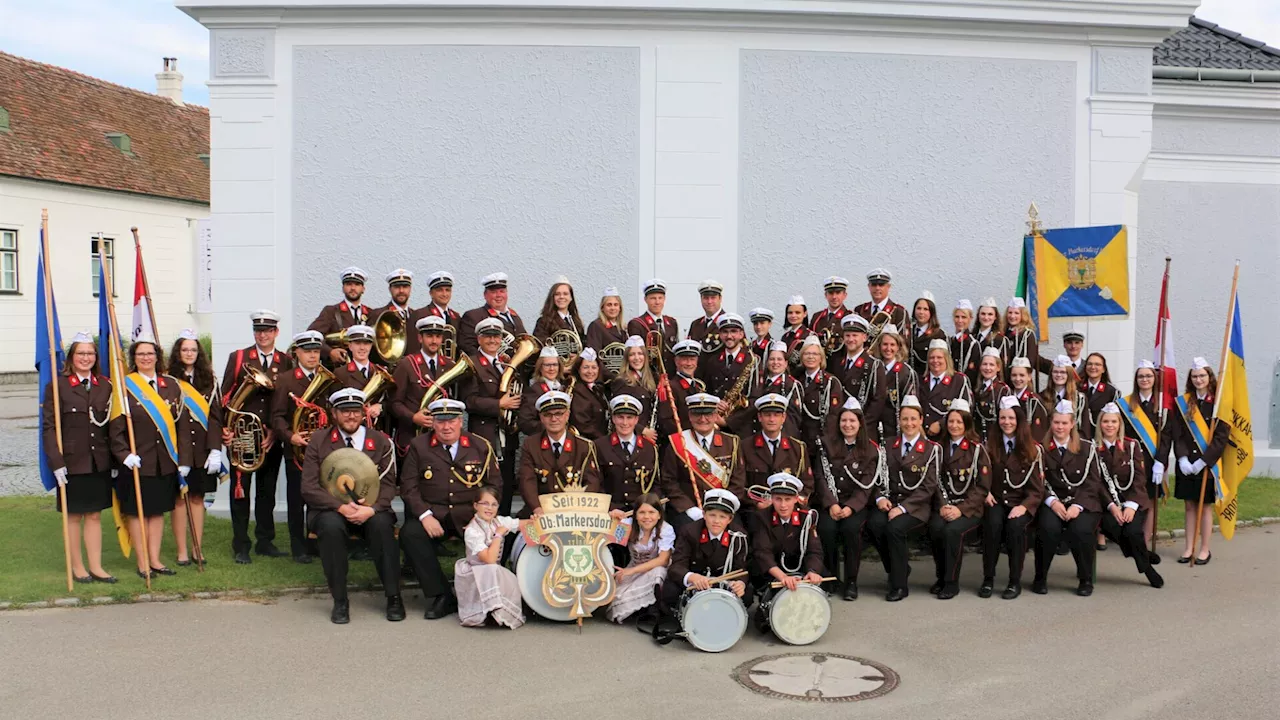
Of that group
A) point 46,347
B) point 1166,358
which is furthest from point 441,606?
point 1166,358

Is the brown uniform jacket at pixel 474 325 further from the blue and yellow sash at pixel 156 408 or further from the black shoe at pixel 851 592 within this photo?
the black shoe at pixel 851 592

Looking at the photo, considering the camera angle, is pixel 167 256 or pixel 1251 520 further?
pixel 167 256

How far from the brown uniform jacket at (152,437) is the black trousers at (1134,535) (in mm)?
7595

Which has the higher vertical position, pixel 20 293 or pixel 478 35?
pixel 478 35

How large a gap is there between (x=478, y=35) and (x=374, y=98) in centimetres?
128

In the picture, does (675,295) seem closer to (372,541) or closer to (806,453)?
(806,453)

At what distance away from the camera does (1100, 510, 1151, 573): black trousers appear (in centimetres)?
931

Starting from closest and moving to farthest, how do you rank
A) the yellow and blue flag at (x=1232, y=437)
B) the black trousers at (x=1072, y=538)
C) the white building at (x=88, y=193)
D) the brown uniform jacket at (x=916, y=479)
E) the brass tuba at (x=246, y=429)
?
the black trousers at (x=1072, y=538) → the brown uniform jacket at (x=916, y=479) → the brass tuba at (x=246, y=429) → the yellow and blue flag at (x=1232, y=437) → the white building at (x=88, y=193)

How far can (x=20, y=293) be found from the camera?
29688mm

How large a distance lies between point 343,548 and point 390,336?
8.77 feet

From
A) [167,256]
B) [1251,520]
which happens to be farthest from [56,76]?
[1251,520]

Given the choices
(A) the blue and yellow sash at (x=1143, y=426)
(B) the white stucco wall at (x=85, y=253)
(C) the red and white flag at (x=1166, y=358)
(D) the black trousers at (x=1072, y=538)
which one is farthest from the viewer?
(B) the white stucco wall at (x=85, y=253)

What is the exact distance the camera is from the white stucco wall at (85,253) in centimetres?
2941

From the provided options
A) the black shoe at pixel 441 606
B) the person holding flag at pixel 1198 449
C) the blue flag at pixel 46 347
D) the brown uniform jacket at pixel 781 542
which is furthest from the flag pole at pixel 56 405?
the person holding flag at pixel 1198 449
